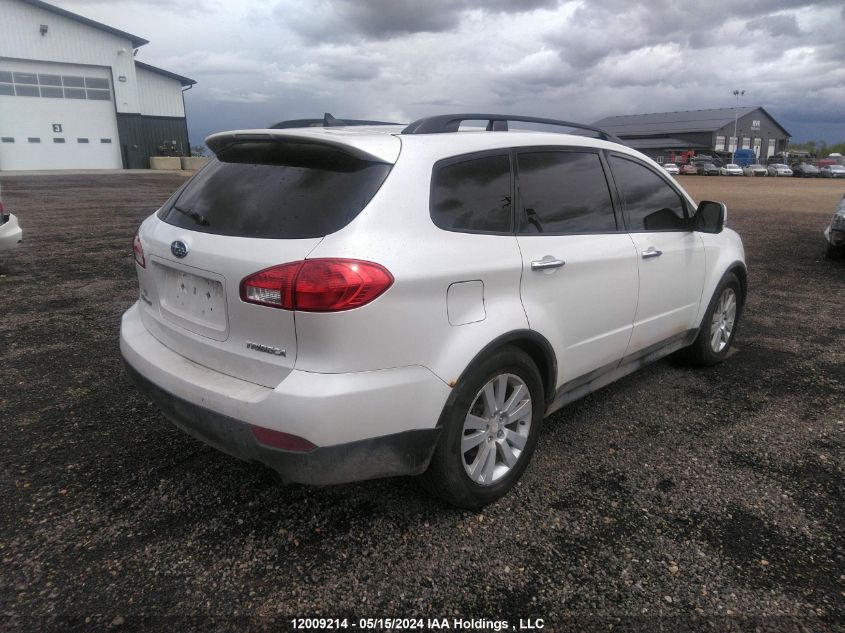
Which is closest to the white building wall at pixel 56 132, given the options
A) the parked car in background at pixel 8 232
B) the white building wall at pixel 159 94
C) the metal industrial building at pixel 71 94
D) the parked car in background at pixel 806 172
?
the metal industrial building at pixel 71 94

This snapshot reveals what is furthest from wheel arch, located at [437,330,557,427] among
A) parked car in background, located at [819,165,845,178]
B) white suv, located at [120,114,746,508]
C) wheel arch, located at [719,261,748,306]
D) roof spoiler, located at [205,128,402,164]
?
parked car in background, located at [819,165,845,178]

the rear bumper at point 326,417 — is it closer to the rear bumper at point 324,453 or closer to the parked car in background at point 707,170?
the rear bumper at point 324,453

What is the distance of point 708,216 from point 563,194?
4.81 ft

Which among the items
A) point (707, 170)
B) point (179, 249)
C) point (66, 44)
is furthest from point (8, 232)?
→ point (707, 170)

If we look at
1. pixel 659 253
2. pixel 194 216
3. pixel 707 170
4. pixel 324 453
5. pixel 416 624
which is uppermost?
pixel 707 170

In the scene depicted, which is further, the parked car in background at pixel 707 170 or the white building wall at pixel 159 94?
the parked car in background at pixel 707 170

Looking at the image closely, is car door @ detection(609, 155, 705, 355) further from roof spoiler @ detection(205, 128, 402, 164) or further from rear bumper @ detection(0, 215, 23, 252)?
rear bumper @ detection(0, 215, 23, 252)

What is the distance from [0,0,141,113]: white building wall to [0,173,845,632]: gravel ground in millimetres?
34383

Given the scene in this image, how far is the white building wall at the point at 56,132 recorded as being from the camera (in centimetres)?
3152

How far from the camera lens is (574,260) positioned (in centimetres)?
294

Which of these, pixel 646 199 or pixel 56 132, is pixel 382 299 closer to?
pixel 646 199

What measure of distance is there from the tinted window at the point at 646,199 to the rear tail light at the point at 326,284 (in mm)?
1933

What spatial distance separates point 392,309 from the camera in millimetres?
2188

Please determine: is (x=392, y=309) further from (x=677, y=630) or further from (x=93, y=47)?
(x=93, y=47)
